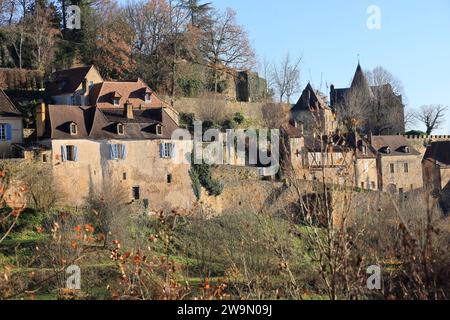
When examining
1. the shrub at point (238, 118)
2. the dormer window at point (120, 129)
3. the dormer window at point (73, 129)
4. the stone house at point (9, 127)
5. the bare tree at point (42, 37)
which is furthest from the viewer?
the shrub at point (238, 118)

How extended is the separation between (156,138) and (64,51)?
14.2m

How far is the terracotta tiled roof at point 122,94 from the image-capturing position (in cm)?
3541

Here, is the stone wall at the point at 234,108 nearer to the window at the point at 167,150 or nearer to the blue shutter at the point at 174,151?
the blue shutter at the point at 174,151

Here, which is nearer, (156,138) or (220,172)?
(156,138)

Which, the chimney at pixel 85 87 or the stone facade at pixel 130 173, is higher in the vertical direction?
the chimney at pixel 85 87

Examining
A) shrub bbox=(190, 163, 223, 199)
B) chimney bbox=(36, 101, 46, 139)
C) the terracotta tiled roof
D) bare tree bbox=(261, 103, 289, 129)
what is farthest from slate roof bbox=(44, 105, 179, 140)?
bare tree bbox=(261, 103, 289, 129)

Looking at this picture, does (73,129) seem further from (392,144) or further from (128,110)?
(392,144)

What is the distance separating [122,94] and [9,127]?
24.4 ft

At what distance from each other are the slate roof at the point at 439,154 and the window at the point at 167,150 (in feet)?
66.1

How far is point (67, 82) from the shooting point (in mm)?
37500

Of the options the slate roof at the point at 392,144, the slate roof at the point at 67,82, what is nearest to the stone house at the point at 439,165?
the slate roof at the point at 392,144
